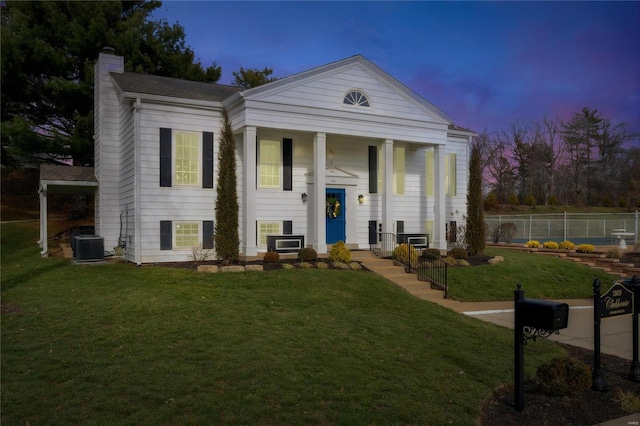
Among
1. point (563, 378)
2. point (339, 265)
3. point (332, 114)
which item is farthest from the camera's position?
point (332, 114)

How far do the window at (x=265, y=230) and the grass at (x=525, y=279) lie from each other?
606 centimetres

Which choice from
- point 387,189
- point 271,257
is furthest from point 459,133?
point 271,257

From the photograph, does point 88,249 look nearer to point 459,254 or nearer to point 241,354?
point 241,354

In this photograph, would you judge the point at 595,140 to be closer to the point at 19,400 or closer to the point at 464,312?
the point at 464,312

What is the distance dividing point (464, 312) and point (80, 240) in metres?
11.5

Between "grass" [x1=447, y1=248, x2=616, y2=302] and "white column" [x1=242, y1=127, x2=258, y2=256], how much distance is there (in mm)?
6283

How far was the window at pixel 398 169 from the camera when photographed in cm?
1842

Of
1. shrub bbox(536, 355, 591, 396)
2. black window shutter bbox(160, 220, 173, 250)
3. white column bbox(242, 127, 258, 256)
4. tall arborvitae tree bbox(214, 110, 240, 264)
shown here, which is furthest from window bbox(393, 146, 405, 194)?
shrub bbox(536, 355, 591, 396)

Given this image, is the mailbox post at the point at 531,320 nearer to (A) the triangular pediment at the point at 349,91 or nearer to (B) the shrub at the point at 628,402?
(B) the shrub at the point at 628,402

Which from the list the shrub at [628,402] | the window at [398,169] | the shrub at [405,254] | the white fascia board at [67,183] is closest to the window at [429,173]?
the window at [398,169]

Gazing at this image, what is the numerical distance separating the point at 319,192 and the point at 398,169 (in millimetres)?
4391

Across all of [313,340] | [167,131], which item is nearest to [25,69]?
[167,131]

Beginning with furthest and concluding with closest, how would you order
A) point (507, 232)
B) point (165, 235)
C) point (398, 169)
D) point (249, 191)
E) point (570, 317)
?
point (507, 232)
point (398, 169)
point (249, 191)
point (165, 235)
point (570, 317)

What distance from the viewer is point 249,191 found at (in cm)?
1485
